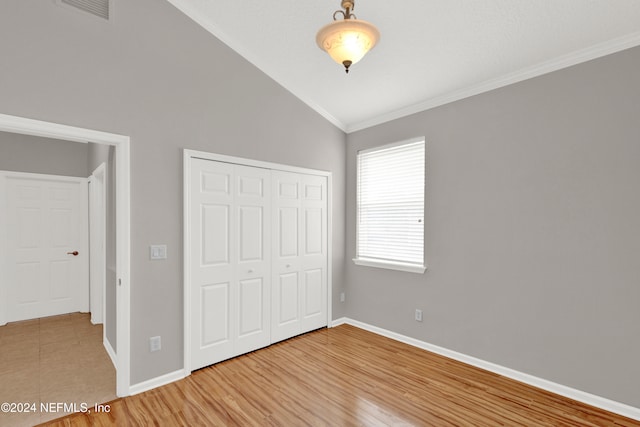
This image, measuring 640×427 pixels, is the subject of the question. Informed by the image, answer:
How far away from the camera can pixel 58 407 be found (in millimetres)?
2377

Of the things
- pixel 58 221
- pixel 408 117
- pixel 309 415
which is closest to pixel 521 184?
pixel 408 117

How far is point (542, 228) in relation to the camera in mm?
2693

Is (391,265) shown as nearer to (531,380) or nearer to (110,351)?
(531,380)

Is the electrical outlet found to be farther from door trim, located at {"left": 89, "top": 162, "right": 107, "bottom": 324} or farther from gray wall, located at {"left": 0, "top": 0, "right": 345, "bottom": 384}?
door trim, located at {"left": 89, "top": 162, "right": 107, "bottom": 324}

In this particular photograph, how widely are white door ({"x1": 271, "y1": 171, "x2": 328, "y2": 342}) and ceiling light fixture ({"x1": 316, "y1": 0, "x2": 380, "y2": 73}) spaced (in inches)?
77.5

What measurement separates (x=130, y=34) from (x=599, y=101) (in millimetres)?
3895

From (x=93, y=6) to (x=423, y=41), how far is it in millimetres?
2710

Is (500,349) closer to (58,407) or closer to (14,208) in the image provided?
(58,407)

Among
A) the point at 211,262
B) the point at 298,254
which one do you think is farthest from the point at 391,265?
the point at 211,262

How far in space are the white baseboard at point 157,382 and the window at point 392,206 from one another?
8.03ft

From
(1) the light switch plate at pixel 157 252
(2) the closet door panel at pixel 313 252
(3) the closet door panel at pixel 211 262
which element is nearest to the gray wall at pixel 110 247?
(1) the light switch plate at pixel 157 252

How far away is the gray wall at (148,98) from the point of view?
2.21 m

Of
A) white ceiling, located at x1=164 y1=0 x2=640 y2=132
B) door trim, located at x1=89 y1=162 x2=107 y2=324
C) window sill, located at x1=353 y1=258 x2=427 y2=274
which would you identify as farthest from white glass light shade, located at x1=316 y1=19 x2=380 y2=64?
door trim, located at x1=89 y1=162 x2=107 y2=324

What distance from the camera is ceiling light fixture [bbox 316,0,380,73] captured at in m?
1.67
